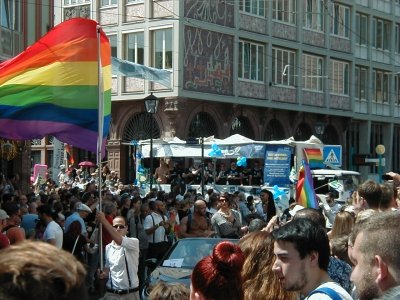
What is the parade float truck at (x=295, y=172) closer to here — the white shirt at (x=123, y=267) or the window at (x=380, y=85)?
the white shirt at (x=123, y=267)

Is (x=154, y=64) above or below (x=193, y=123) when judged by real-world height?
above

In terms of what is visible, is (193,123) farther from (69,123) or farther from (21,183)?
(69,123)

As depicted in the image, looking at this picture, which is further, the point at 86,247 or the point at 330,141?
the point at 330,141

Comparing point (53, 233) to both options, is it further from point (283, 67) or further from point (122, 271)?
point (283, 67)

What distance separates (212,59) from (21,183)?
14.6 m

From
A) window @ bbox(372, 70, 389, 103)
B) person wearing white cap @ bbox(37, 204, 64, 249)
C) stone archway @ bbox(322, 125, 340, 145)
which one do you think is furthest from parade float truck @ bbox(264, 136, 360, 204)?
window @ bbox(372, 70, 389, 103)

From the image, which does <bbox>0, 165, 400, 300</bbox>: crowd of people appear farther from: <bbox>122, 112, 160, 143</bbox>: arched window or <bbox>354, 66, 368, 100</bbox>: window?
<bbox>354, 66, 368, 100</bbox>: window

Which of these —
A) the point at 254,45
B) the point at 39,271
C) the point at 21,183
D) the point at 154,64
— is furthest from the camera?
the point at 254,45

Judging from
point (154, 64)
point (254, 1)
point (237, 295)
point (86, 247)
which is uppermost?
point (254, 1)

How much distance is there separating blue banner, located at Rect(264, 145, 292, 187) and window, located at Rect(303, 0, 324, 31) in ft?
55.5

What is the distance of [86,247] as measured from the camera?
523 inches

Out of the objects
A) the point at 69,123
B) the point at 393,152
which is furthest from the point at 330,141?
the point at 69,123

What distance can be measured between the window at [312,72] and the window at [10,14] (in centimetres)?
2144

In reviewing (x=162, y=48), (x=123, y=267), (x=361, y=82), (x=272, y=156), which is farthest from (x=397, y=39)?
(x=123, y=267)
